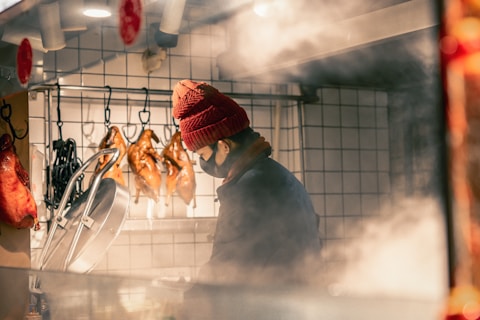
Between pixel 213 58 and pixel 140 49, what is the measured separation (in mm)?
306

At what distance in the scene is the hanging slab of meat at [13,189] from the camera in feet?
6.06

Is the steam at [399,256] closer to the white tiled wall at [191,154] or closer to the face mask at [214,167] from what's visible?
the white tiled wall at [191,154]

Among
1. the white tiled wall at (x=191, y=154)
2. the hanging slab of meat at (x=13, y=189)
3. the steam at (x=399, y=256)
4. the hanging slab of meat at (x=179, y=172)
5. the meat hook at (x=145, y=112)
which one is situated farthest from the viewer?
the hanging slab of meat at (x=13, y=189)

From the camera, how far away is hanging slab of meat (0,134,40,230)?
72.7 inches

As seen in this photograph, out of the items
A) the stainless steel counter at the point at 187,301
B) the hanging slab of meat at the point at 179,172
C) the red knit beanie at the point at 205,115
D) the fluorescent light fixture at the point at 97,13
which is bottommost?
the stainless steel counter at the point at 187,301

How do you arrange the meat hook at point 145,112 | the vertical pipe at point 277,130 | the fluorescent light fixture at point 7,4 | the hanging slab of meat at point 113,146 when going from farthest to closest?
the fluorescent light fixture at point 7,4, the hanging slab of meat at point 113,146, the meat hook at point 145,112, the vertical pipe at point 277,130

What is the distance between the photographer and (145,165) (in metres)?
1.43

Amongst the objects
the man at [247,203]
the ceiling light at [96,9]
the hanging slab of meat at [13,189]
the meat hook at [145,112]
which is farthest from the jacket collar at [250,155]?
the hanging slab of meat at [13,189]

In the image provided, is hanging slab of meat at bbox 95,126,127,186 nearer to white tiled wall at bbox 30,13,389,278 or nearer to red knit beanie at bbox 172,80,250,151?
white tiled wall at bbox 30,13,389,278

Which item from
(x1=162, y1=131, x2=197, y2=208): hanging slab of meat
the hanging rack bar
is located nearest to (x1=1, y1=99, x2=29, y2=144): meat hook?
the hanging rack bar

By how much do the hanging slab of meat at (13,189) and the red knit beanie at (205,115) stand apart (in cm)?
82

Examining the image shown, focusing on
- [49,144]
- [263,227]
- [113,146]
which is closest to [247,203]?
[263,227]

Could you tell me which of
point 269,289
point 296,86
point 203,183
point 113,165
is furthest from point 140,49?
point 269,289

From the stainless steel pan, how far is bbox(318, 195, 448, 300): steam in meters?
0.62
